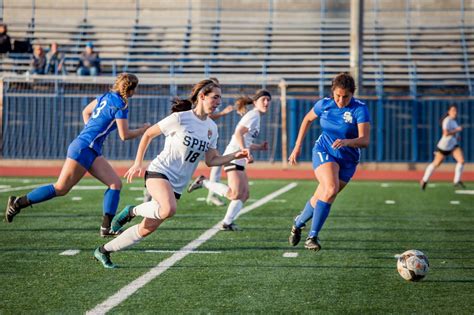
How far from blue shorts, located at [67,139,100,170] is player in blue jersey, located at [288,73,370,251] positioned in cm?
233

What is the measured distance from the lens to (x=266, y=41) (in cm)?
3225

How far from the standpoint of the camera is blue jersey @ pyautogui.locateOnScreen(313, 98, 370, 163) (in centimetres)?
991

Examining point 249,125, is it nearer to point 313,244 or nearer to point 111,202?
point 111,202

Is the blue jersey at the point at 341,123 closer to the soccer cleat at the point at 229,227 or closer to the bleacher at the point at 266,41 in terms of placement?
the soccer cleat at the point at 229,227

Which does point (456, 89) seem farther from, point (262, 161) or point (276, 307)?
point (276, 307)

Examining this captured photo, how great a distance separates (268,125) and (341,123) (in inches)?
688

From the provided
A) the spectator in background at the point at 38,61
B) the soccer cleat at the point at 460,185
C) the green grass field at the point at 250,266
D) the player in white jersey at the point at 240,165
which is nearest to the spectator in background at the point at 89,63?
the spectator in background at the point at 38,61

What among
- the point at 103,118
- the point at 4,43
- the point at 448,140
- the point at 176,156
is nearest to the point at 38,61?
the point at 4,43

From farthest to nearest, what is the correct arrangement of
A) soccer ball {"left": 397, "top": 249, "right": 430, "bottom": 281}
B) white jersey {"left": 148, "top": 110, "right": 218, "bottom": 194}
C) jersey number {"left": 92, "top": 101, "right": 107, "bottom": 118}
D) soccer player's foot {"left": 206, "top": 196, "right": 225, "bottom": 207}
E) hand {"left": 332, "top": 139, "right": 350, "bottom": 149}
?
soccer player's foot {"left": 206, "top": 196, "right": 225, "bottom": 207} → jersey number {"left": 92, "top": 101, "right": 107, "bottom": 118} → hand {"left": 332, "top": 139, "right": 350, "bottom": 149} → white jersey {"left": 148, "top": 110, "right": 218, "bottom": 194} → soccer ball {"left": 397, "top": 249, "right": 430, "bottom": 281}

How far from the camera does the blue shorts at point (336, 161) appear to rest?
9961 mm

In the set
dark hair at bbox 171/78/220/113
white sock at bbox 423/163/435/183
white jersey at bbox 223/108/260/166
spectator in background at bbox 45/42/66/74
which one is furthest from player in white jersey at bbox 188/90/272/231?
spectator in background at bbox 45/42/66/74

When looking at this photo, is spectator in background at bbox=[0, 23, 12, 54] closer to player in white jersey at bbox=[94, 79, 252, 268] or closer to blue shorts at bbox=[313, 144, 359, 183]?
blue shorts at bbox=[313, 144, 359, 183]

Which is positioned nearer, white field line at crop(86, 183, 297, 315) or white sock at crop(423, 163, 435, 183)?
white field line at crop(86, 183, 297, 315)

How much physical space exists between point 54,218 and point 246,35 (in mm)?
20349
